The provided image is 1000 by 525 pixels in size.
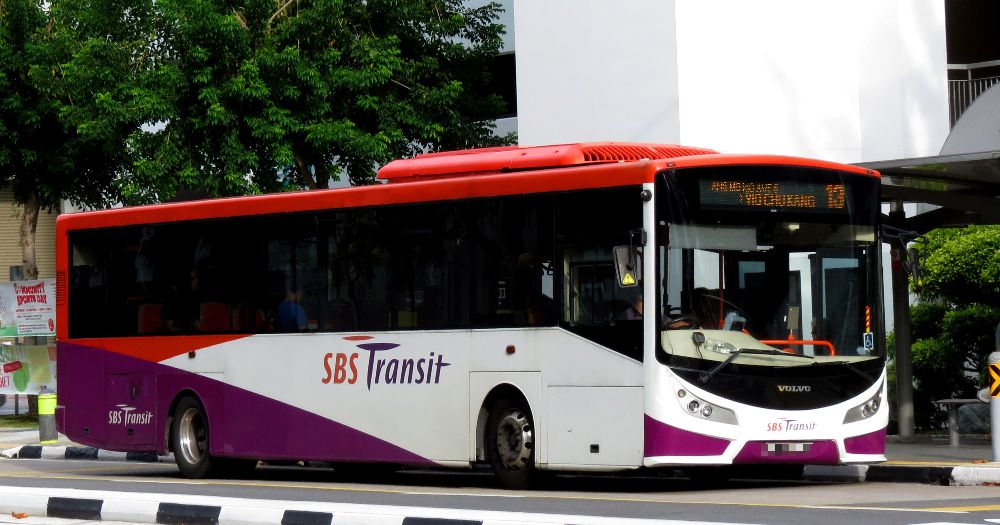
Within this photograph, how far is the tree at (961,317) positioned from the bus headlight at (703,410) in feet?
28.5

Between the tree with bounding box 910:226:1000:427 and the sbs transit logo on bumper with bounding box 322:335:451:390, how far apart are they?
885 centimetres

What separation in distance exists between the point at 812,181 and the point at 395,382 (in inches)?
178

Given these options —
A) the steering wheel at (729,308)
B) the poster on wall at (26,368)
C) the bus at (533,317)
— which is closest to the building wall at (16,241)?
the poster on wall at (26,368)

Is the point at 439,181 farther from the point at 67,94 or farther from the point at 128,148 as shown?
the point at 67,94

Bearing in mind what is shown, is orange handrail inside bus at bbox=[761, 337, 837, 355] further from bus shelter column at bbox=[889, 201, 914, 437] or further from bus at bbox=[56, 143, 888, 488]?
bus shelter column at bbox=[889, 201, 914, 437]

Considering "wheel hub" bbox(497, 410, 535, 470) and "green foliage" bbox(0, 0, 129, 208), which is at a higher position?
"green foliage" bbox(0, 0, 129, 208)

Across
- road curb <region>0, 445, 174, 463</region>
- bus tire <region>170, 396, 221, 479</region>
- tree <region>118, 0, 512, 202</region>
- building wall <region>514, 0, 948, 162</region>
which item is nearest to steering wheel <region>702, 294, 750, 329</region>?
bus tire <region>170, 396, 221, 479</region>

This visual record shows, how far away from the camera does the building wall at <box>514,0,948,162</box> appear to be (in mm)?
24344

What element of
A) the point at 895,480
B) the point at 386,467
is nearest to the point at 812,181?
the point at 895,480

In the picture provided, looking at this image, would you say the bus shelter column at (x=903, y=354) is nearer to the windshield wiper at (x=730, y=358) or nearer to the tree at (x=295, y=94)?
the windshield wiper at (x=730, y=358)

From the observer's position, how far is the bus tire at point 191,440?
18.1m

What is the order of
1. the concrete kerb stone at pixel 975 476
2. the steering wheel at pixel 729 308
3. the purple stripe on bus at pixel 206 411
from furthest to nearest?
the purple stripe on bus at pixel 206 411, the concrete kerb stone at pixel 975 476, the steering wheel at pixel 729 308

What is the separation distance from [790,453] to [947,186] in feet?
19.1

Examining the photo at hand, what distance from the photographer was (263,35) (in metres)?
24.8
